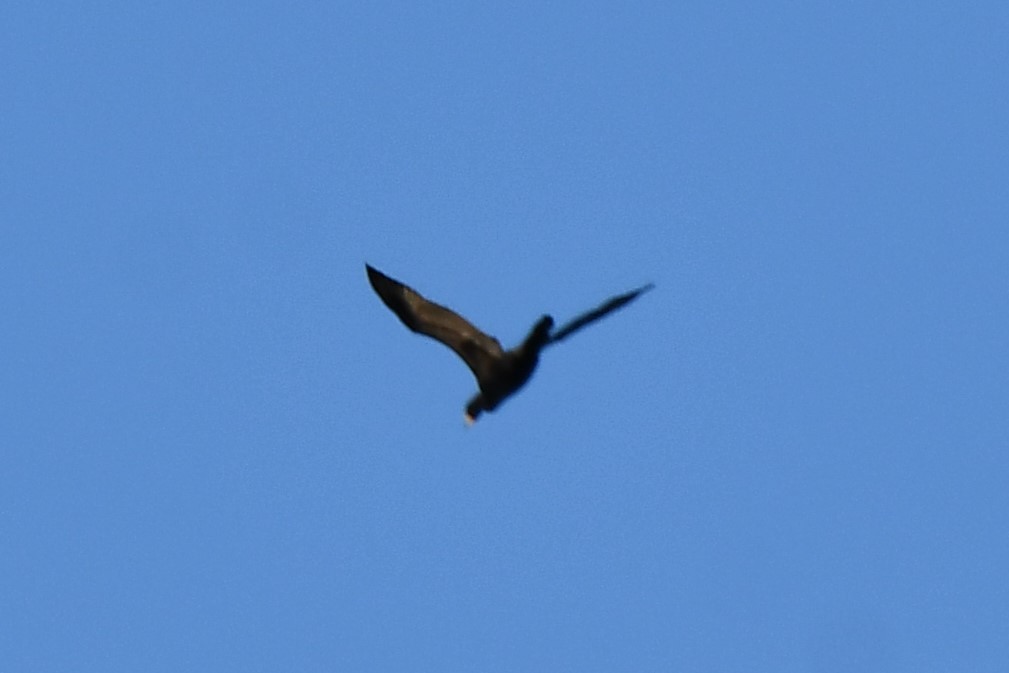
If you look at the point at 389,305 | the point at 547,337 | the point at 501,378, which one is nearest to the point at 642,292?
the point at 547,337

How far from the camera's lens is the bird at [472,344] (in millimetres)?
21297

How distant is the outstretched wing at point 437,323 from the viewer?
72.8 ft

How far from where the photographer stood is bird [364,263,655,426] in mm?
21297

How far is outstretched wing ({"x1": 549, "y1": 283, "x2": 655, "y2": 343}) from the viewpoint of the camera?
19.1m

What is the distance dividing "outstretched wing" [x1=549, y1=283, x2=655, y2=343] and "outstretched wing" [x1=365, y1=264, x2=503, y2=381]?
2058 millimetres

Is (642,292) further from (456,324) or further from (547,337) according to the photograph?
(456,324)

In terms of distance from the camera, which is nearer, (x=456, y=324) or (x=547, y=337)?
(x=547, y=337)

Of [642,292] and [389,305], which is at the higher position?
[389,305]

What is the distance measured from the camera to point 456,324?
22.4 metres

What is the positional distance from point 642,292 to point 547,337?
6.35 ft

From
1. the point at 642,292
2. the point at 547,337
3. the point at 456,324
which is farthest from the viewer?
the point at 456,324

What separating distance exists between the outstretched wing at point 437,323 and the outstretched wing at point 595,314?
2.06 metres

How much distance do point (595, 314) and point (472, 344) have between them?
3.09 metres

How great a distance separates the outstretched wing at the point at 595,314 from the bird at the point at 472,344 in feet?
1.80
